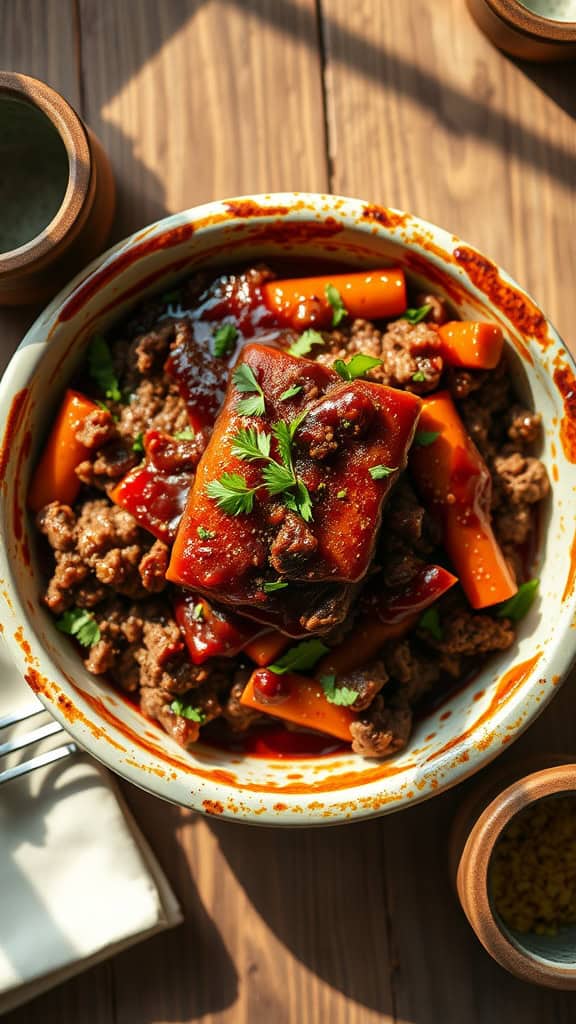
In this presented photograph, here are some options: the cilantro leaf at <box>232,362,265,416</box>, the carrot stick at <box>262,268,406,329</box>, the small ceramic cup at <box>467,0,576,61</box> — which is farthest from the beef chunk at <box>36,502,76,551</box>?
the small ceramic cup at <box>467,0,576,61</box>

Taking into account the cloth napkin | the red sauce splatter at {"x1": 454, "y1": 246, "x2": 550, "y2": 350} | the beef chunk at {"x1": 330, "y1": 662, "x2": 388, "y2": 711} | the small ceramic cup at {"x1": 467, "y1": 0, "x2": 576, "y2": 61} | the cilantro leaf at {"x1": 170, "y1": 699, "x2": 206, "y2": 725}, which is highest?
the small ceramic cup at {"x1": 467, "y1": 0, "x2": 576, "y2": 61}

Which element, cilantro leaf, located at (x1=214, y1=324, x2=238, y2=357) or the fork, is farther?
the fork

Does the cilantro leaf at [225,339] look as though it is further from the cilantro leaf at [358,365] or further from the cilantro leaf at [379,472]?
the cilantro leaf at [379,472]

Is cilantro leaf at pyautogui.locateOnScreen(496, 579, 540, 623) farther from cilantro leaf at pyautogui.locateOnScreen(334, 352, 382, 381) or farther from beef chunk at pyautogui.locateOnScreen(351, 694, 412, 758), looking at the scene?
cilantro leaf at pyautogui.locateOnScreen(334, 352, 382, 381)

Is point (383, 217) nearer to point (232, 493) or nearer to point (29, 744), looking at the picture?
point (232, 493)

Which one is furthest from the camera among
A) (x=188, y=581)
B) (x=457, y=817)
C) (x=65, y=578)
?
(x=457, y=817)

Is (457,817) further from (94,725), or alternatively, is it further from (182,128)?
(182,128)

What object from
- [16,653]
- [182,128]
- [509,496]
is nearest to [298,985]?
[16,653]
